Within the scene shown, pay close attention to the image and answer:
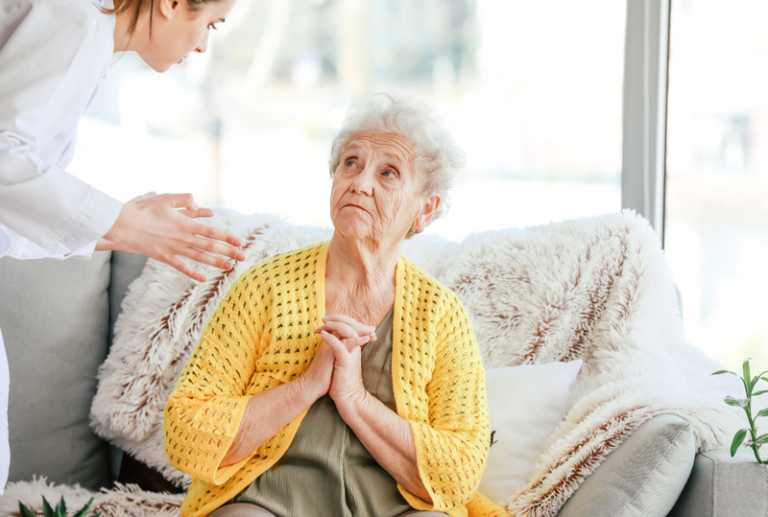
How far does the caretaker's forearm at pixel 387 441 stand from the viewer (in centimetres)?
123

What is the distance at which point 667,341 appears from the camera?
5.44 ft

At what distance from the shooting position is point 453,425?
129 cm

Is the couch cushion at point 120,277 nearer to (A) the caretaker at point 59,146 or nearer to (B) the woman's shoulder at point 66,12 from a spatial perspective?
(A) the caretaker at point 59,146

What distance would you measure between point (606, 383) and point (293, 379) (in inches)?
31.6

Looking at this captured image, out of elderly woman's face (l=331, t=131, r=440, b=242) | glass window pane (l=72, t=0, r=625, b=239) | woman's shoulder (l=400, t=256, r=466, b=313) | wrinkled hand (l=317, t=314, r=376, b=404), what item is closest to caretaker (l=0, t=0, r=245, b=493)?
wrinkled hand (l=317, t=314, r=376, b=404)

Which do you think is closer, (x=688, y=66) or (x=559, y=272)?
(x=559, y=272)

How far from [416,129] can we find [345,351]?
0.56m

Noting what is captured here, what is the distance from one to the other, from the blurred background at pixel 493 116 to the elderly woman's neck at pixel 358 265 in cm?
63

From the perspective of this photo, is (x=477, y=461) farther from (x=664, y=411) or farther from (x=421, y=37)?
(x=421, y=37)

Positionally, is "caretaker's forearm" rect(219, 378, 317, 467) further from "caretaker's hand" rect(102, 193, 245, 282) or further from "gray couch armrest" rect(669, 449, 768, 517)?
"gray couch armrest" rect(669, 449, 768, 517)

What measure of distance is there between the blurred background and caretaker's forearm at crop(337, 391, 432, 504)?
3.06ft

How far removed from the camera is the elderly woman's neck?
1.39 meters

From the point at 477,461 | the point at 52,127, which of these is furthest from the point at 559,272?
A: the point at 52,127

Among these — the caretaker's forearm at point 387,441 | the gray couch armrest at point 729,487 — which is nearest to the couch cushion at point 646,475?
the gray couch armrest at point 729,487
